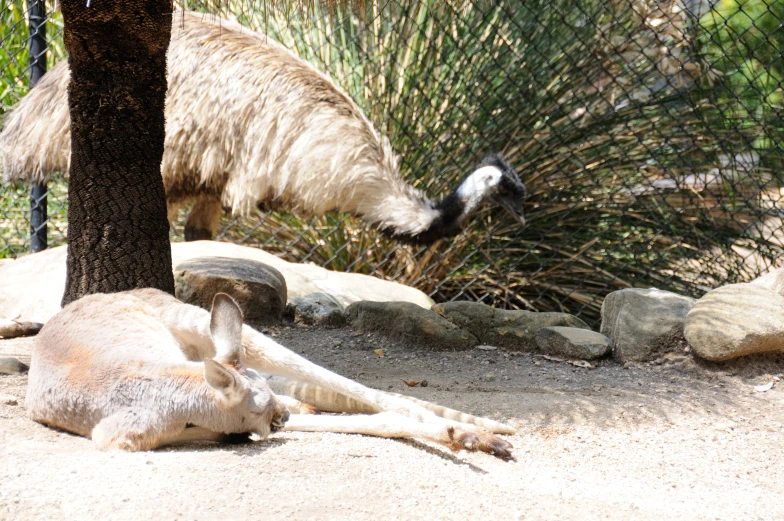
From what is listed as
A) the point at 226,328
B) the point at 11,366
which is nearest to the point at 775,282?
the point at 226,328

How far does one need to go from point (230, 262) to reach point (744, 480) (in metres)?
2.77

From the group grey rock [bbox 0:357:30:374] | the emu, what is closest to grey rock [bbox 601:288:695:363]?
the emu

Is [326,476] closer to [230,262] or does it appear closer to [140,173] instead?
[140,173]

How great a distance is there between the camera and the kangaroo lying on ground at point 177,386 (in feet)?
7.58

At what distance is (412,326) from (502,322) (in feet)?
1.71

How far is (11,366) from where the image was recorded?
10.8 ft

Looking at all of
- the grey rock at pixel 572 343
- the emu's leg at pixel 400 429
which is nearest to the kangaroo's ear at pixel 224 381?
the emu's leg at pixel 400 429

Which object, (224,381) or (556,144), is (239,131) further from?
(224,381)

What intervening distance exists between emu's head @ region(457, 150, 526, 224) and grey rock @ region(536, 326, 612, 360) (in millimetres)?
1404

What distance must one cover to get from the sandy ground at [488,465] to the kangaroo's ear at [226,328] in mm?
262

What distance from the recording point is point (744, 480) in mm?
2727

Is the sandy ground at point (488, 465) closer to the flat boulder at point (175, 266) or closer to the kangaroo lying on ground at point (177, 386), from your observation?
the kangaroo lying on ground at point (177, 386)

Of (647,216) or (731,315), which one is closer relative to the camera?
(731,315)

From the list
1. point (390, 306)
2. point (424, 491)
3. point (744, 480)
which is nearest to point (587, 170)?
point (390, 306)
